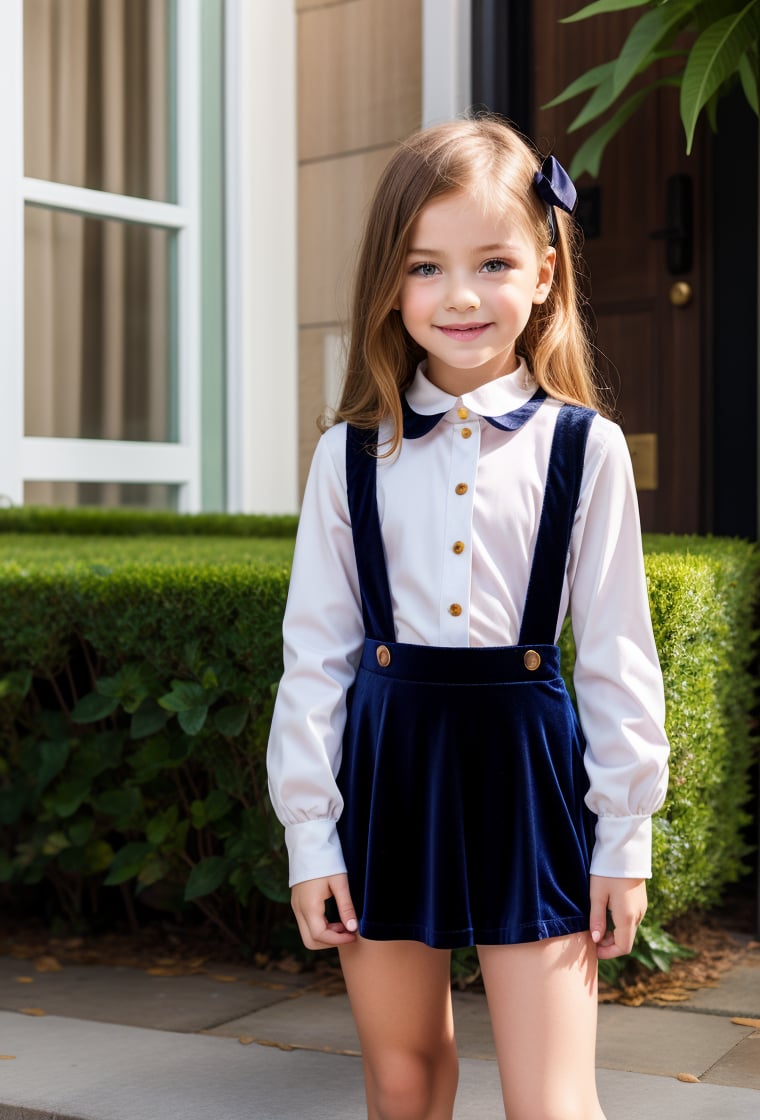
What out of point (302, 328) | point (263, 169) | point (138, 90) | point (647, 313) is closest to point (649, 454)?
point (647, 313)

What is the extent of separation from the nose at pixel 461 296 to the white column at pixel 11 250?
146 inches

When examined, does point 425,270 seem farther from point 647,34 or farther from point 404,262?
point 647,34

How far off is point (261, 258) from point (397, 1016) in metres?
4.58

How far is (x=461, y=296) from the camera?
1.88 meters

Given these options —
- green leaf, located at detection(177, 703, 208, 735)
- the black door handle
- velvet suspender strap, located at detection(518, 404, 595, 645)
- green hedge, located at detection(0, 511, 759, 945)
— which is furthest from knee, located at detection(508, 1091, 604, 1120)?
the black door handle

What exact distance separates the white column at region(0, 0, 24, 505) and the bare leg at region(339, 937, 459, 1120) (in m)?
3.72

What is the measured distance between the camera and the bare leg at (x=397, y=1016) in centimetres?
193

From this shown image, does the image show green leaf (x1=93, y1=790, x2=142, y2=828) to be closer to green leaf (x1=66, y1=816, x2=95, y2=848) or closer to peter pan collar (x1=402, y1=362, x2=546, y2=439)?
green leaf (x1=66, y1=816, x2=95, y2=848)

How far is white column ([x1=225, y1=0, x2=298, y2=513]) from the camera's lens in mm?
6023

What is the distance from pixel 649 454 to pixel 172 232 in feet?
7.26

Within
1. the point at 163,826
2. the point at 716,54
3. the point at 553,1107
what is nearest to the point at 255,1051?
the point at 163,826

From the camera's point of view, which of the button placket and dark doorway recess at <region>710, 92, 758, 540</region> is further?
dark doorway recess at <region>710, 92, 758, 540</region>

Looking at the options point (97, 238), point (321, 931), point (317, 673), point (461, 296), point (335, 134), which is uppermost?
point (335, 134)

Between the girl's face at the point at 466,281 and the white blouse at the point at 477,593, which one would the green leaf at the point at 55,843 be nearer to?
the white blouse at the point at 477,593
